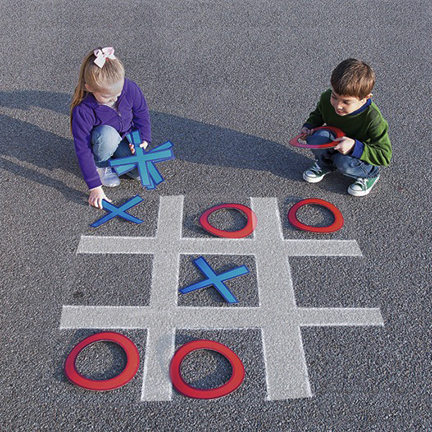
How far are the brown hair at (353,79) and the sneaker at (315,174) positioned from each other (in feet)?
2.11

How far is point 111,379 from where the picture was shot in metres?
2.47

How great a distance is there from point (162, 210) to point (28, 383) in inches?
54.7

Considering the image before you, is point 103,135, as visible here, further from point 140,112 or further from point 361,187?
point 361,187

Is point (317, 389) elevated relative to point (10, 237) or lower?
elevated

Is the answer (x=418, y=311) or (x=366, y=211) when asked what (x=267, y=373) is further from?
(x=366, y=211)

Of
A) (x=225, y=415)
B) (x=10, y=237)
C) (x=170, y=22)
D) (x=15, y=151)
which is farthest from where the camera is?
(x=170, y=22)

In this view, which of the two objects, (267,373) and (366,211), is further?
(366,211)

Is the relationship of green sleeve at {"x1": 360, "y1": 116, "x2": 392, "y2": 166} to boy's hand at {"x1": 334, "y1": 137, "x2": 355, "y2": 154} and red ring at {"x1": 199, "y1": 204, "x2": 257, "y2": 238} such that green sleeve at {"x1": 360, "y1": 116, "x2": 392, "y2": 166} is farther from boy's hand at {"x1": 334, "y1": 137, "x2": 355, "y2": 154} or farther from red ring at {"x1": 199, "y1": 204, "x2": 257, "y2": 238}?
red ring at {"x1": 199, "y1": 204, "x2": 257, "y2": 238}

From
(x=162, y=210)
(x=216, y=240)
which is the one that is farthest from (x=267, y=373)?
(x=162, y=210)

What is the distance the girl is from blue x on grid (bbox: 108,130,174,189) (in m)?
0.06

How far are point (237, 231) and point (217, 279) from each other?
0.42 meters

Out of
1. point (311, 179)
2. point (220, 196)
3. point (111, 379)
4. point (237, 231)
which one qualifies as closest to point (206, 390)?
point (111, 379)

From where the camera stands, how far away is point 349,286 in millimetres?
2977

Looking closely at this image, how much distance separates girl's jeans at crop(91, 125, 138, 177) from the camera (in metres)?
3.37
